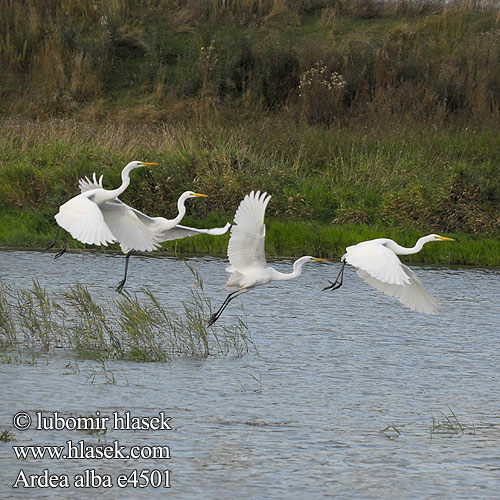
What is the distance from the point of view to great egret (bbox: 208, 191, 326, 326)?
29.1 ft

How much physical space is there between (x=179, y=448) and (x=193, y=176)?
1033 centimetres

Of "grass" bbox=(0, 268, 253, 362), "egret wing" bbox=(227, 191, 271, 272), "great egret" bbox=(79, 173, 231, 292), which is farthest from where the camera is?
"great egret" bbox=(79, 173, 231, 292)

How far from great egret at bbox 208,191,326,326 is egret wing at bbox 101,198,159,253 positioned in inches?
37.0

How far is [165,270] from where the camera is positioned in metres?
15.3

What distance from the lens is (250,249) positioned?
953 cm

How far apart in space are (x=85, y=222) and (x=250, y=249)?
1.44 metres

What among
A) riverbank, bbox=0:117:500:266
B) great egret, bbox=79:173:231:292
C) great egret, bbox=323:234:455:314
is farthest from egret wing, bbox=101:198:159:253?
riverbank, bbox=0:117:500:266

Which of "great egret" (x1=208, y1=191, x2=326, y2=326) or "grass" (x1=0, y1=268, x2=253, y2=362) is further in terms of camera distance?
"grass" (x1=0, y1=268, x2=253, y2=362)

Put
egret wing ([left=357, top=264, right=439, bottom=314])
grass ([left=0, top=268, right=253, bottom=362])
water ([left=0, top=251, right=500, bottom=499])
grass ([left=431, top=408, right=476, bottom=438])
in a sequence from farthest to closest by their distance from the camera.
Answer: grass ([left=0, top=268, right=253, bottom=362]) < egret wing ([left=357, top=264, right=439, bottom=314]) < grass ([left=431, top=408, right=476, bottom=438]) < water ([left=0, top=251, right=500, bottom=499])

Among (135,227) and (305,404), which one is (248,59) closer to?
(135,227)

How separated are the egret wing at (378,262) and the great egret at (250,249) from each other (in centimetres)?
45

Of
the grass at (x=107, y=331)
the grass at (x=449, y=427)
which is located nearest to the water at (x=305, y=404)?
the grass at (x=449, y=427)

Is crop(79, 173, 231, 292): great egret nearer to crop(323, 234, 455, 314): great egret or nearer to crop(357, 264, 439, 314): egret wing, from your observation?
crop(323, 234, 455, 314): great egret

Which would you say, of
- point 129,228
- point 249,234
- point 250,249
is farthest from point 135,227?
point 249,234
